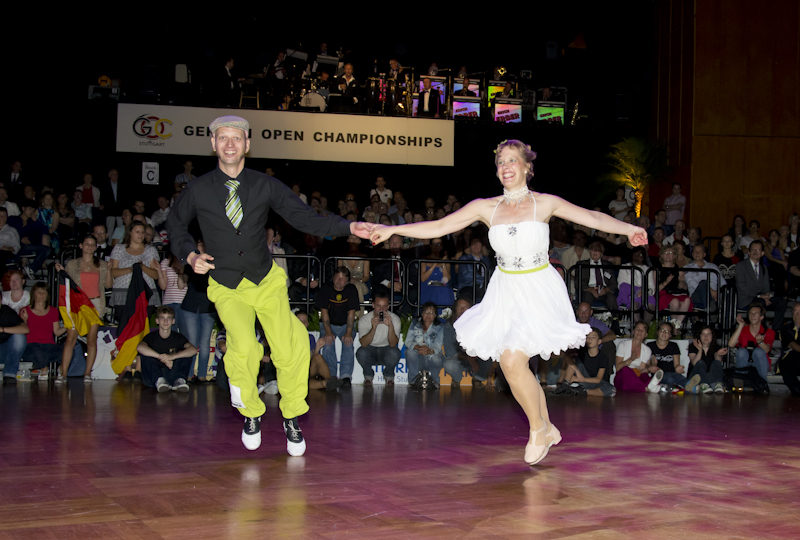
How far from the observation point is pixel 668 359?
9664 millimetres

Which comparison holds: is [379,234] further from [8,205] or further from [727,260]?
[727,260]

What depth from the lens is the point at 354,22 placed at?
63.5ft

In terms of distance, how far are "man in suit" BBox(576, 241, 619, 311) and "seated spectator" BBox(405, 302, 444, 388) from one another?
7.31 feet

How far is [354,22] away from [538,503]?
58.4 feet

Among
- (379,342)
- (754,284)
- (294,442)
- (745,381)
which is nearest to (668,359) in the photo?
(745,381)

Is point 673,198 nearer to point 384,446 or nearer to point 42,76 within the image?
point 384,446

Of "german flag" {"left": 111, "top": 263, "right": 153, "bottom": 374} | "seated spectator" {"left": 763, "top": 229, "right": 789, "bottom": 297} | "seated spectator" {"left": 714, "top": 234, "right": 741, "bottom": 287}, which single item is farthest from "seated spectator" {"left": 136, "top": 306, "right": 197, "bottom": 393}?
"seated spectator" {"left": 763, "top": 229, "right": 789, "bottom": 297}

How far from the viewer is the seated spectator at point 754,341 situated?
982cm

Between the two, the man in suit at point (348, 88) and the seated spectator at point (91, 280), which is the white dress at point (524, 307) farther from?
the man in suit at point (348, 88)

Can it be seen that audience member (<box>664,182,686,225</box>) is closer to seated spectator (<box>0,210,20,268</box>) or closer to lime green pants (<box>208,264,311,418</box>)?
seated spectator (<box>0,210,20,268</box>)

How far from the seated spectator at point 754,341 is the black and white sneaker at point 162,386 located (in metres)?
7.22

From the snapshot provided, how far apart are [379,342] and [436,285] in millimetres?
1303

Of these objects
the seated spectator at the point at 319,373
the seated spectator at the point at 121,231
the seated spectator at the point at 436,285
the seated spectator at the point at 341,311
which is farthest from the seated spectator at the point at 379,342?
the seated spectator at the point at 121,231

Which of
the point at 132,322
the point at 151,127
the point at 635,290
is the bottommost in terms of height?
the point at 132,322
